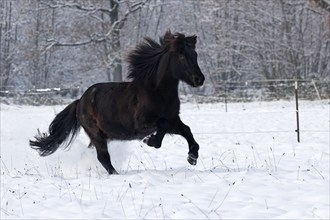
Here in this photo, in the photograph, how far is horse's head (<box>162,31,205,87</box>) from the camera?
6.45 metres

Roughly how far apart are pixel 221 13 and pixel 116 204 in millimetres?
29169

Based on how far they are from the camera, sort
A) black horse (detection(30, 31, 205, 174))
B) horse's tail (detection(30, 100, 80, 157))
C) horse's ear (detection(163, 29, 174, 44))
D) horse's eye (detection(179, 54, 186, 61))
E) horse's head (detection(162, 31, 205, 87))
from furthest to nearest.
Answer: horse's tail (detection(30, 100, 80, 157)), horse's ear (detection(163, 29, 174, 44)), black horse (detection(30, 31, 205, 174)), horse's eye (detection(179, 54, 186, 61)), horse's head (detection(162, 31, 205, 87))

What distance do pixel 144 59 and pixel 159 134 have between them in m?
1.21

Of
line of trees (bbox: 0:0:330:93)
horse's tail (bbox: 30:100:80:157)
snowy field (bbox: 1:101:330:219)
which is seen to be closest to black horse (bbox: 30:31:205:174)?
horse's tail (bbox: 30:100:80:157)

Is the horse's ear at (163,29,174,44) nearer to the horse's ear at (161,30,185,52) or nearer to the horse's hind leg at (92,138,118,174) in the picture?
the horse's ear at (161,30,185,52)

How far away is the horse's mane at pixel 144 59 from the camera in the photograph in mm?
7199

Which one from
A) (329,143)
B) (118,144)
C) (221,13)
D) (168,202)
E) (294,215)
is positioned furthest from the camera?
(221,13)

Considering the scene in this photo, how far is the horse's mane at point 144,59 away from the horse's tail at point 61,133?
143cm

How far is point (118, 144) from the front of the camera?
9.98 m

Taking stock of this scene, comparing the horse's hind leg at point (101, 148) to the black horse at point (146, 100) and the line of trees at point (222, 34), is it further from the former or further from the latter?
the line of trees at point (222, 34)

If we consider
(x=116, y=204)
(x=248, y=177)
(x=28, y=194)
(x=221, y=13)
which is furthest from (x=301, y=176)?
(x=221, y=13)

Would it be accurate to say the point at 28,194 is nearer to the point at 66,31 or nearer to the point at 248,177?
the point at 248,177

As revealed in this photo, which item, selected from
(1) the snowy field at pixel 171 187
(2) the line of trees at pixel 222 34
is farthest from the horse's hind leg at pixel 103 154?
(2) the line of trees at pixel 222 34

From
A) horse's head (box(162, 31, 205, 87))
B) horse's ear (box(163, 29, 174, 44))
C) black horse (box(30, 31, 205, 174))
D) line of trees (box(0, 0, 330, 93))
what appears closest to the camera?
horse's head (box(162, 31, 205, 87))
